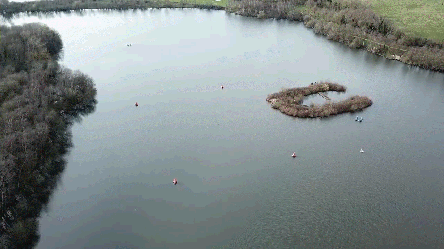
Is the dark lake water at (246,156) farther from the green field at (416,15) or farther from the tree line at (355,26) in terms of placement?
the green field at (416,15)

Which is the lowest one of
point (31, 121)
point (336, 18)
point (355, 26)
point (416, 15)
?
Answer: point (31, 121)

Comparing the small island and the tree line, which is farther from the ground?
the tree line

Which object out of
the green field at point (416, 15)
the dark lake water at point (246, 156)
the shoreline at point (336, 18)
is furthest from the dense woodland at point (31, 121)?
the green field at point (416, 15)

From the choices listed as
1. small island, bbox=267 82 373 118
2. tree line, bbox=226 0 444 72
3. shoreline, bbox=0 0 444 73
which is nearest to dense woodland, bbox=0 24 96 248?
small island, bbox=267 82 373 118

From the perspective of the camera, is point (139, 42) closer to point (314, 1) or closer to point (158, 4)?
point (158, 4)

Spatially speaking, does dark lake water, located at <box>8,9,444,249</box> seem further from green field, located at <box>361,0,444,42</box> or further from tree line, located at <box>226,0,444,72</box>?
green field, located at <box>361,0,444,42</box>

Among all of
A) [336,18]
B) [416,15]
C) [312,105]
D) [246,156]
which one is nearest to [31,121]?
[246,156]

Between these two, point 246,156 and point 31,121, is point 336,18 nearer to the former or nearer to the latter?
point 246,156
